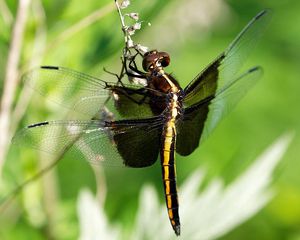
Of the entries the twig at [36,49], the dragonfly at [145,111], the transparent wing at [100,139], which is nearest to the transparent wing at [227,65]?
the dragonfly at [145,111]

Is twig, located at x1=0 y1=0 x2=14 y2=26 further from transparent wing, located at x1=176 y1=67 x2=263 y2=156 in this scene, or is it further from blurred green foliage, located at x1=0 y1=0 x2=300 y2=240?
transparent wing, located at x1=176 y1=67 x2=263 y2=156

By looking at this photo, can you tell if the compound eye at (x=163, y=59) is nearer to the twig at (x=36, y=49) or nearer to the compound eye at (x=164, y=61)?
the compound eye at (x=164, y=61)

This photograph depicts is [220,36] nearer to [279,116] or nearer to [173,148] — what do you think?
[279,116]

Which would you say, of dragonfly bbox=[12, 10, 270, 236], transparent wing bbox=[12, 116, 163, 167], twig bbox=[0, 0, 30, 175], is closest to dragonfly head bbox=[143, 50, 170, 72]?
dragonfly bbox=[12, 10, 270, 236]

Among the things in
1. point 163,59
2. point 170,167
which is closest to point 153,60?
point 163,59

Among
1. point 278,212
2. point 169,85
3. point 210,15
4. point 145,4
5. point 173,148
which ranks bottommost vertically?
point 278,212

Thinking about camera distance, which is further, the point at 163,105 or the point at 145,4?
the point at 145,4

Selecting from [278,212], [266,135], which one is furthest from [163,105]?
[266,135]
